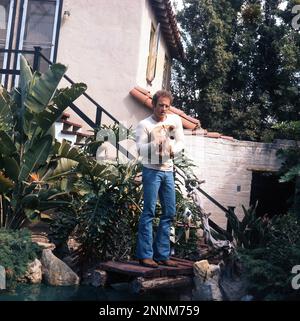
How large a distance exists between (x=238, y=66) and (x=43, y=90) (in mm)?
9403

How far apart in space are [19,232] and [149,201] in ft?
6.44

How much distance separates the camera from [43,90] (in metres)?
6.98

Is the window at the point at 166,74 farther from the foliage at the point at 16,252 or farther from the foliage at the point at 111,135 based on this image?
the foliage at the point at 16,252

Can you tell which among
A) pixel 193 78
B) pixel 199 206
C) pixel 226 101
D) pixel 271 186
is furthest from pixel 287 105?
pixel 199 206

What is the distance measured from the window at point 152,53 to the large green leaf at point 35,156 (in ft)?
14.4

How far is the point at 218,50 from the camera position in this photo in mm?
14281

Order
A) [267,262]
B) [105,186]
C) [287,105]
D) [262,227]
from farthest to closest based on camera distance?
1. [287,105]
2. [105,186]
3. [262,227]
4. [267,262]

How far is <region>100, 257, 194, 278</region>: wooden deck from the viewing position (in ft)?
17.7

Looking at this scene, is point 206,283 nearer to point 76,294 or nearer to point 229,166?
point 76,294

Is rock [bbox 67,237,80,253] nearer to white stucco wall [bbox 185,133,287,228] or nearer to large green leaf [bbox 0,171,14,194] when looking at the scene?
large green leaf [bbox 0,171,14,194]

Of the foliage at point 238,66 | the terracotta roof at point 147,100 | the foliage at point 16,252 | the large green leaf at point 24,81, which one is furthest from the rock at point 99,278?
the foliage at point 238,66

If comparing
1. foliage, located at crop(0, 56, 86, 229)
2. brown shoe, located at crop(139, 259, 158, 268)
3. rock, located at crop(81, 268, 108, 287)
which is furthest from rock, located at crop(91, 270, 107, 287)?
foliage, located at crop(0, 56, 86, 229)

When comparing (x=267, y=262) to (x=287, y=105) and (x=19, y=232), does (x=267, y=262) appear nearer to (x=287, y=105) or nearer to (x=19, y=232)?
(x=19, y=232)

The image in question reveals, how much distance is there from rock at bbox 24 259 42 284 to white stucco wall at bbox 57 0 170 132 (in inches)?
161
